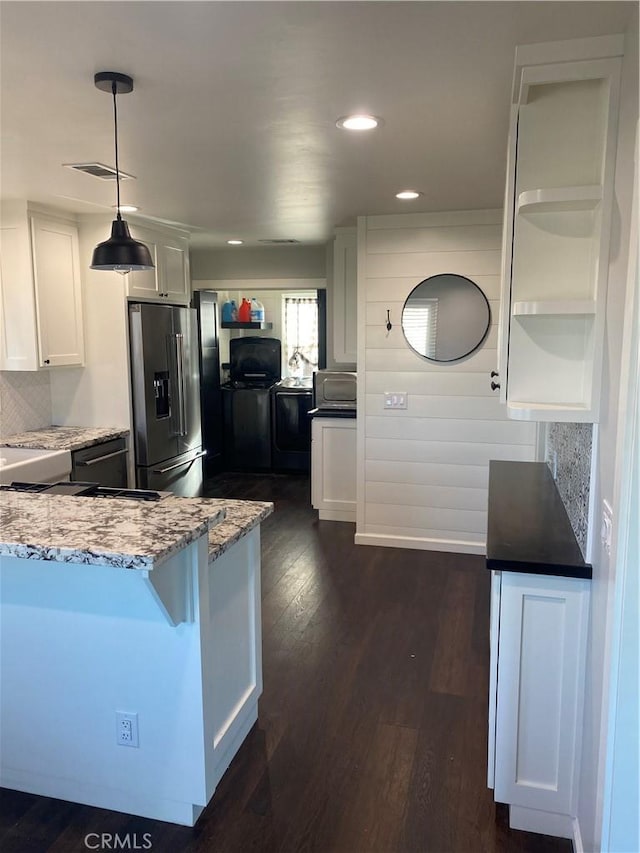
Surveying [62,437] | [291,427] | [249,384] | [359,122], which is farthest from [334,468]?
[359,122]

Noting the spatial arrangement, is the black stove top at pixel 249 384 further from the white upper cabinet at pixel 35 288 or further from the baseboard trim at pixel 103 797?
the baseboard trim at pixel 103 797

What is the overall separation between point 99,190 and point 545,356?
8.82 ft

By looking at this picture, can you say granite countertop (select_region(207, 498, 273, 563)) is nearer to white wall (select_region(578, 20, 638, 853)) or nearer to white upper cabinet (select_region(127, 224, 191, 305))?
white wall (select_region(578, 20, 638, 853))

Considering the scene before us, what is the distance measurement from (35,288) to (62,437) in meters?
0.96

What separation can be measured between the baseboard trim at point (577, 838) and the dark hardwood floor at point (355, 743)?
6 centimetres

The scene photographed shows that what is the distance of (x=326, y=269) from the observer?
584 centimetres

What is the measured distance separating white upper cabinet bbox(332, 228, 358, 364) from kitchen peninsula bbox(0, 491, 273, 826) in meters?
3.20

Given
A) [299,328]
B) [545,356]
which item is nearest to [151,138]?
[545,356]

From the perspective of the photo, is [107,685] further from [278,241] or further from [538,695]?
[278,241]

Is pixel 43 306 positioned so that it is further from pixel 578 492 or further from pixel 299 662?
pixel 578 492

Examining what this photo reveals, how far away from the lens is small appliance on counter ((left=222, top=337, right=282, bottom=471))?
6.82 m

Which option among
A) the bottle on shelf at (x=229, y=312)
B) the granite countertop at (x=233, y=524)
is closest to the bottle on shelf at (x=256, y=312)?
the bottle on shelf at (x=229, y=312)

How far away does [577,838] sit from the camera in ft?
6.16

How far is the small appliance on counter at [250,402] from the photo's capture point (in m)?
6.82
